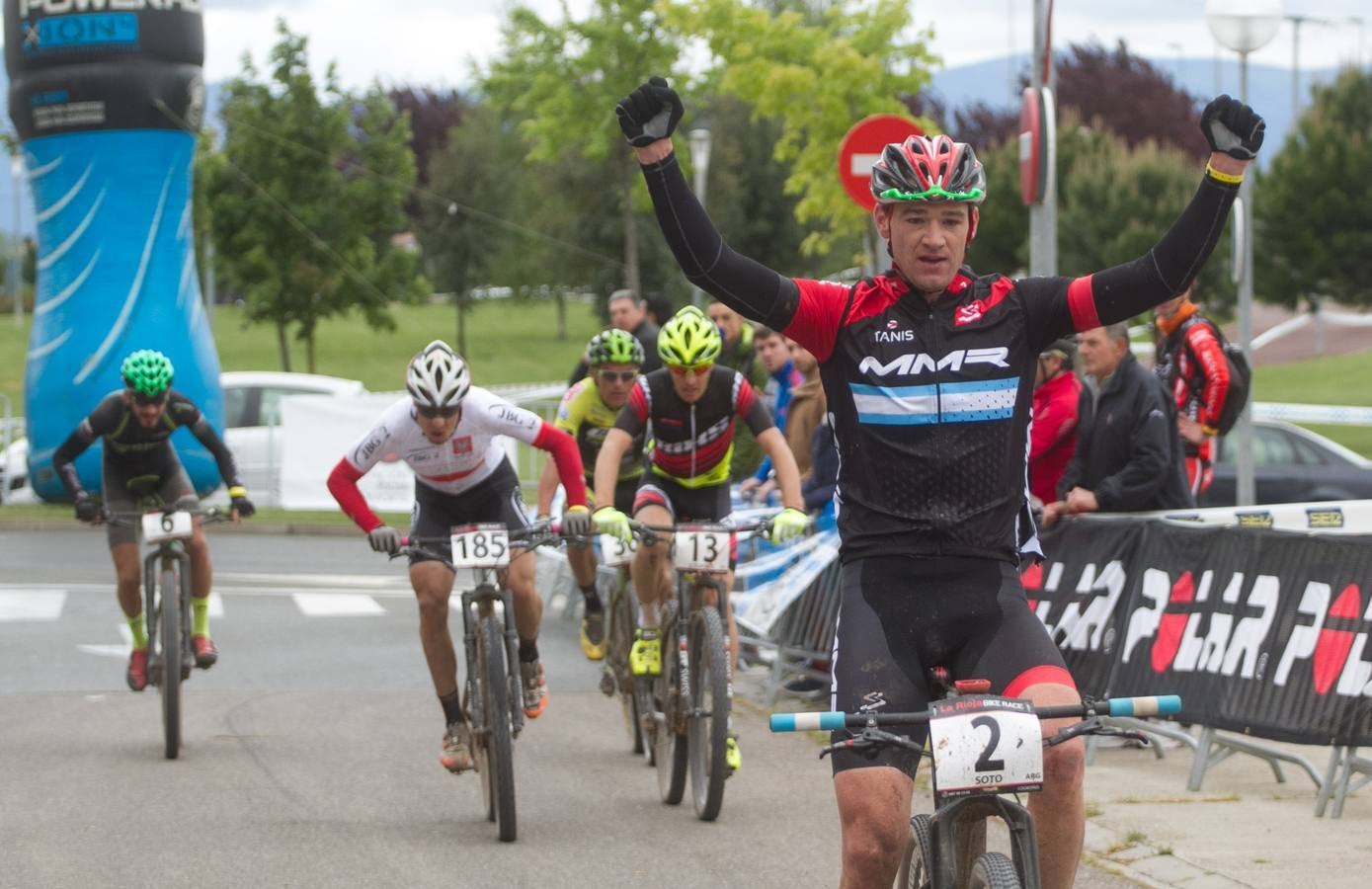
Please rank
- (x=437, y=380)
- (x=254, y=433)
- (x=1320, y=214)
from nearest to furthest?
(x=437, y=380) → (x=254, y=433) → (x=1320, y=214)

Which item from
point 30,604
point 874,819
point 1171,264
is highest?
point 1171,264

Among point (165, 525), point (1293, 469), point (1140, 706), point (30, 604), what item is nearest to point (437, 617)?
point (165, 525)

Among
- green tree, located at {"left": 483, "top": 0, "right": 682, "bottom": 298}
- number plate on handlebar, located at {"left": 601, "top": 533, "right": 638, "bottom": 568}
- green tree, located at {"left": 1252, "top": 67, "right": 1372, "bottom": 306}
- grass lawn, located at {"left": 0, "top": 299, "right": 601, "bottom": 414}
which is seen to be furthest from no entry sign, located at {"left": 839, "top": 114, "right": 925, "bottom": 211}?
grass lawn, located at {"left": 0, "top": 299, "right": 601, "bottom": 414}

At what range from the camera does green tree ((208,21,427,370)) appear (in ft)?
126

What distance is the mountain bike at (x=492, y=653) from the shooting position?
7.68m

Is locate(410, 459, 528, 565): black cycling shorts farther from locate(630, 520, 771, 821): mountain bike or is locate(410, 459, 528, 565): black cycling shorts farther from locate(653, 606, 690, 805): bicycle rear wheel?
locate(653, 606, 690, 805): bicycle rear wheel

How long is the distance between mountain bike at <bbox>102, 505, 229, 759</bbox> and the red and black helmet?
19.7ft

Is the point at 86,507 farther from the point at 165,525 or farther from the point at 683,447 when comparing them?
the point at 683,447

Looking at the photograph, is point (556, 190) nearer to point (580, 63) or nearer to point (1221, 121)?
point (580, 63)

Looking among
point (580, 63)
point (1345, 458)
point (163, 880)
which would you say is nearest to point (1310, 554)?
point (163, 880)

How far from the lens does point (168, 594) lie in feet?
32.8

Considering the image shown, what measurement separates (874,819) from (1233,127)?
5.54 feet

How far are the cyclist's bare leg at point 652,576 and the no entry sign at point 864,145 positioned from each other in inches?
137

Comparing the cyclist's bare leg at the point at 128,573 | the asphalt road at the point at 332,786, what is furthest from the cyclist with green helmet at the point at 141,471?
the asphalt road at the point at 332,786
